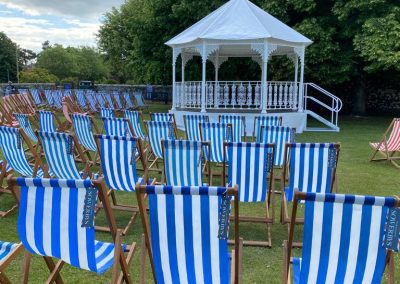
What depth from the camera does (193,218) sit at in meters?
2.19

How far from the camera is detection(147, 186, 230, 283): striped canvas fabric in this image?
7.04 ft

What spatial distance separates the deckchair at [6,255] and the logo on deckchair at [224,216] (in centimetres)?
120

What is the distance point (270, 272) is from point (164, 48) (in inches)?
600

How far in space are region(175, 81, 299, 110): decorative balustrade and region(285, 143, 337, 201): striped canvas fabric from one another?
8478 millimetres

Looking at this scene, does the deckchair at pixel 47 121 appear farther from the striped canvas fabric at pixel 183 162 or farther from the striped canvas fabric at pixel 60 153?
the striped canvas fabric at pixel 183 162

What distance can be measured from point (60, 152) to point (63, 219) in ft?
6.55

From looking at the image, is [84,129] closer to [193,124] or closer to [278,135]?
[193,124]

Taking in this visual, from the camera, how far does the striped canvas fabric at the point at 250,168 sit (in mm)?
3887

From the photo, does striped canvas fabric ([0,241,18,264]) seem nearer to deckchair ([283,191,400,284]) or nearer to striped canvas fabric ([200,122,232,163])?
deckchair ([283,191,400,284])

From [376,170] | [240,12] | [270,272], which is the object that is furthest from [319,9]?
[270,272]

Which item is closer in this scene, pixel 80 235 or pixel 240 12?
pixel 80 235

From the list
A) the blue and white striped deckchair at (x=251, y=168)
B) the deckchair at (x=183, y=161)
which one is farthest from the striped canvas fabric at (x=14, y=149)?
the blue and white striped deckchair at (x=251, y=168)

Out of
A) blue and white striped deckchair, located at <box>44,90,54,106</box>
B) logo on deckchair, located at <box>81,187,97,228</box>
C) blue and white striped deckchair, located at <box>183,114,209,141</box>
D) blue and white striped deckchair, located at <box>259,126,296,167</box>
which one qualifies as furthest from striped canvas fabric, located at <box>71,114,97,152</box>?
blue and white striped deckchair, located at <box>44,90,54,106</box>

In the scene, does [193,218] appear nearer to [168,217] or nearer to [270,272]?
[168,217]
